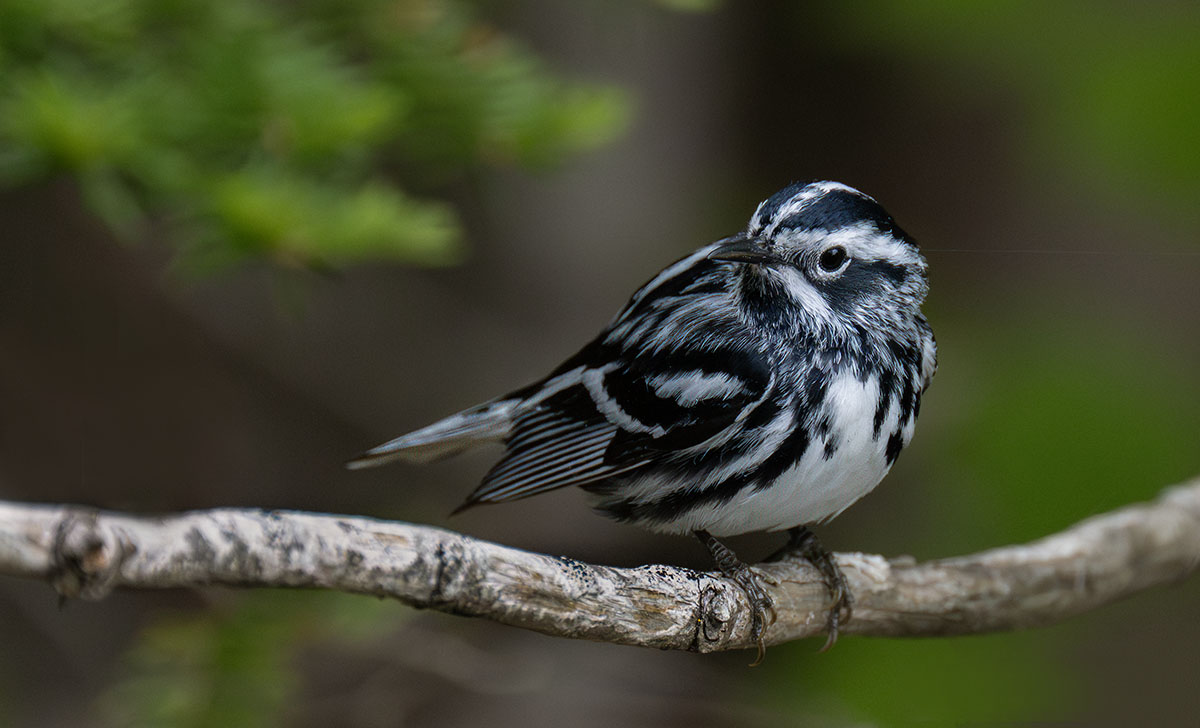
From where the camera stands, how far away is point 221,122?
103cm

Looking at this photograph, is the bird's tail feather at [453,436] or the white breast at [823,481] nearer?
the white breast at [823,481]

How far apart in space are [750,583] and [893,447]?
201 mm

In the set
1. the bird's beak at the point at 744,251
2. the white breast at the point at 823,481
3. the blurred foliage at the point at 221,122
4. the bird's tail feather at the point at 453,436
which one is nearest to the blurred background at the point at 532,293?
the blurred foliage at the point at 221,122

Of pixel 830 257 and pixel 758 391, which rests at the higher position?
pixel 830 257

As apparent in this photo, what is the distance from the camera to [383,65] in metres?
1.29

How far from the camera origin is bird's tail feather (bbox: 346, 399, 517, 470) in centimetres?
121

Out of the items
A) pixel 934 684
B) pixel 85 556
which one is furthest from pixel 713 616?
pixel 934 684

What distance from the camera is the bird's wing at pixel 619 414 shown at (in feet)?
3.75

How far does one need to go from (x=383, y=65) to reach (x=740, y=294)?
1.61 ft

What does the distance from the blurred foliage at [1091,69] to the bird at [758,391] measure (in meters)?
1.20

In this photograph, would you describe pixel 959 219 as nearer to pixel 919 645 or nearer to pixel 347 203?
pixel 919 645

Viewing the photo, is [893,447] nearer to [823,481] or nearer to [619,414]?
[823,481]

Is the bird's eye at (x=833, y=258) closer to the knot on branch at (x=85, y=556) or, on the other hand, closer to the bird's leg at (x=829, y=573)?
the bird's leg at (x=829, y=573)

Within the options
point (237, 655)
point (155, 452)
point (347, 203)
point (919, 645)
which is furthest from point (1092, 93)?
point (155, 452)
